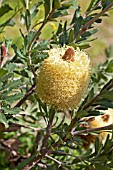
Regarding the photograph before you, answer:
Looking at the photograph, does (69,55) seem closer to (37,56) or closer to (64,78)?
(64,78)

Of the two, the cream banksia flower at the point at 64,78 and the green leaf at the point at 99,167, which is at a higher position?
the cream banksia flower at the point at 64,78

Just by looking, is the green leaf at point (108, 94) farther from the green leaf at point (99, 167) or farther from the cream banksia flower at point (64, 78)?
the green leaf at point (99, 167)

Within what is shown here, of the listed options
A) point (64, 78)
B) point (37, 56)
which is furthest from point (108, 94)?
point (37, 56)

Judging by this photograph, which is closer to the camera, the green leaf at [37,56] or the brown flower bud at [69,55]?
the brown flower bud at [69,55]

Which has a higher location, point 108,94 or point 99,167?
point 108,94

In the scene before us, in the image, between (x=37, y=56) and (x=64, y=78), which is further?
(x=37, y=56)

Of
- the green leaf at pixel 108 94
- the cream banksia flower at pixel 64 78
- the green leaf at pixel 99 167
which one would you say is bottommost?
the green leaf at pixel 99 167

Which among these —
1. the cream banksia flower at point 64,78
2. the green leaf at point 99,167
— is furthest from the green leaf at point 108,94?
the green leaf at point 99,167

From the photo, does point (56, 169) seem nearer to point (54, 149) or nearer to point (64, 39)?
point (54, 149)

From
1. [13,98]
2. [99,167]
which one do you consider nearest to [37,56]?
[13,98]

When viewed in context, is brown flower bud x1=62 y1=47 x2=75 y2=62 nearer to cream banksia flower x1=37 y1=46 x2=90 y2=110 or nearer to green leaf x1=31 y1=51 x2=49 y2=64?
cream banksia flower x1=37 y1=46 x2=90 y2=110

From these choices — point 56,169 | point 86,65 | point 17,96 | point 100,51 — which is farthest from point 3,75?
point 100,51
